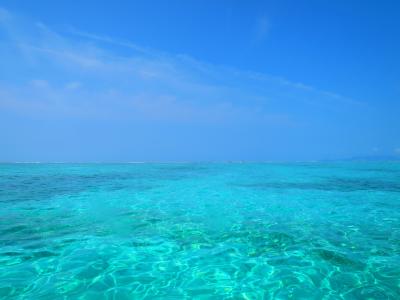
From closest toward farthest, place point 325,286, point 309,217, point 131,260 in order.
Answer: point 325,286
point 131,260
point 309,217

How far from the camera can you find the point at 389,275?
14.1ft

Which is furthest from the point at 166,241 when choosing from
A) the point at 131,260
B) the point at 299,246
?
the point at 299,246

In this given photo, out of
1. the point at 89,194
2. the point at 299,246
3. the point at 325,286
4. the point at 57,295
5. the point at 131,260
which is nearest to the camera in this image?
the point at 57,295

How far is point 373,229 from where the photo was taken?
6.71 meters

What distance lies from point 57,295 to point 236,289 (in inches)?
93.8

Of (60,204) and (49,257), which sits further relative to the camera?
(60,204)

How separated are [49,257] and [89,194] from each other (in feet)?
22.2

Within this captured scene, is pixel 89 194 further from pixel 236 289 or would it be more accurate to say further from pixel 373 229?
pixel 373 229

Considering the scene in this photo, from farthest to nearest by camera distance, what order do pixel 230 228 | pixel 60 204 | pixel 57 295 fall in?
pixel 60 204
pixel 230 228
pixel 57 295

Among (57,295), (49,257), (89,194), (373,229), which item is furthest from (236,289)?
(89,194)

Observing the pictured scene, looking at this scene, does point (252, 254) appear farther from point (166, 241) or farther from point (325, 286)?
point (166, 241)

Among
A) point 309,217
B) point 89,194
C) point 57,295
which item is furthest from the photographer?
point 89,194

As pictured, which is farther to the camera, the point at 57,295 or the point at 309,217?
the point at 309,217

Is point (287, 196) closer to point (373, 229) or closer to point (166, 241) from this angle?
point (373, 229)
